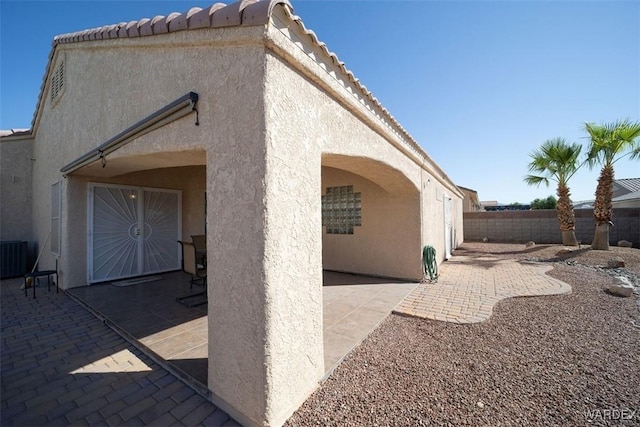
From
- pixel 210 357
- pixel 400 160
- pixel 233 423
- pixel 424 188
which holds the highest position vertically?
pixel 400 160

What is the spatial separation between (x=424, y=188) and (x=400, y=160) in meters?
2.34

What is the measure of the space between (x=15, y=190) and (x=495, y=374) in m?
16.7

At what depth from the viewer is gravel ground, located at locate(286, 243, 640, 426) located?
2.58m

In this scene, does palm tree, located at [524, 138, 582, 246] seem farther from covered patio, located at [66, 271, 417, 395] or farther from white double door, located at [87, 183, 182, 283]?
white double door, located at [87, 183, 182, 283]

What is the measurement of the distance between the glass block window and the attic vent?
8.95 metres

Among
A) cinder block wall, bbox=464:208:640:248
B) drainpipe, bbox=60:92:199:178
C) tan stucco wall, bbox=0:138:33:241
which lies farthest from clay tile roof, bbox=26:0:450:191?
cinder block wall, bbox=464:208:640:248

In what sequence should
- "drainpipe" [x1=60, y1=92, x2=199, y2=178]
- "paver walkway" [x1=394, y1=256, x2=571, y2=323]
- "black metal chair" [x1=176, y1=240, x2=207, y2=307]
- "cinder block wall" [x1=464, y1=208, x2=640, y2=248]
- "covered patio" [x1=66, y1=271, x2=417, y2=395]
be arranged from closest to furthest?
"drainpipe" [x1=60, y1=92, x2=199, y2=178]
"covered patio" [x1=66, y1=271, x2=417, y2=395]
"paver walkway" [x1=394, y1=256, x2=571, y2=323]
"black metal chair" [x1=176, y1=240, x2=207, y2=307]
"cinder block wall" [x1=464, y1=208, x2=640, y2=248]

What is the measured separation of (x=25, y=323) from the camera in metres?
5.05

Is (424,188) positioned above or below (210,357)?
above

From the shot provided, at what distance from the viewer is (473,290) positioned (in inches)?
268

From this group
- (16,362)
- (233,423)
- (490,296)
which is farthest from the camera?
(490,296)

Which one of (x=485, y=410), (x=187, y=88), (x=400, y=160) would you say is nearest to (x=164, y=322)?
(x=187, y=88)

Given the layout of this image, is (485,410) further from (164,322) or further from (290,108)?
(164,322)

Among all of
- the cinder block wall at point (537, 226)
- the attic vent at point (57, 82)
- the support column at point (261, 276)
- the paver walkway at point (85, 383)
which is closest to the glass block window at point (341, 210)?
the support column at point (261, 276)
